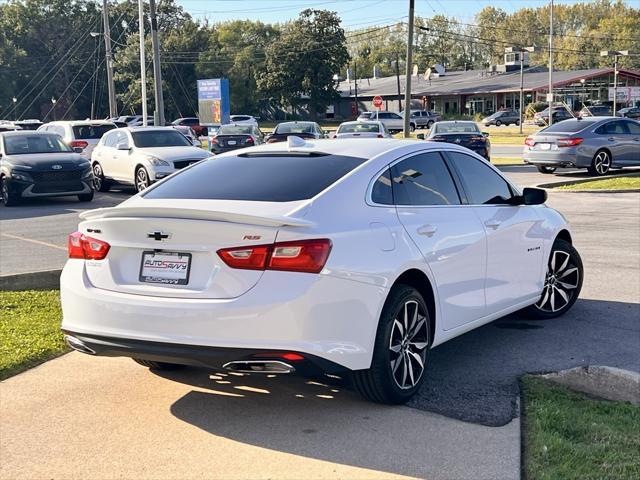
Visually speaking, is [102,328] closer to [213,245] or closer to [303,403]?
[213,245]

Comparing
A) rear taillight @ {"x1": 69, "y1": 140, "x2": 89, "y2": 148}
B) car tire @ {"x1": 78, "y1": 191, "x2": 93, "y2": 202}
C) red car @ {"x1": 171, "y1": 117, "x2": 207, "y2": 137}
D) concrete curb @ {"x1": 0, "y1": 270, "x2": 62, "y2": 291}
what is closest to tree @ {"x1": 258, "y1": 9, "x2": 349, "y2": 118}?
red car @ {"x1": 171, "y1": 117, "x2": 207, "y2": 137}

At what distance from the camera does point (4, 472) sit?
4.34m

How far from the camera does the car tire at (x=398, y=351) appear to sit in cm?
497

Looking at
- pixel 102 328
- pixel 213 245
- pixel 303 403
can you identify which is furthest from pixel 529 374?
pixel 102 328

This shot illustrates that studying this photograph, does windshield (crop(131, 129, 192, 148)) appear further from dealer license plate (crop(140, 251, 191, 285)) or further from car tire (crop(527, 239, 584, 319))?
dealer license plate (crop(140, 251, 191, 285))

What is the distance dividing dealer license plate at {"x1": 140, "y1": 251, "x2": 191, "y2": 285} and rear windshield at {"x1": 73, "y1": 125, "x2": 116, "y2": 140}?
71.0 feet

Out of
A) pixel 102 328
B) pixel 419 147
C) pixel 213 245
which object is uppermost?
pixel 419 147

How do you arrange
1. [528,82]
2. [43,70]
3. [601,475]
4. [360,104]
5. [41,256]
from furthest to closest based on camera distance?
[360,104], [43,70], [528,82], [41,256], [601,475]

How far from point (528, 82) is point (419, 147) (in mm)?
79870

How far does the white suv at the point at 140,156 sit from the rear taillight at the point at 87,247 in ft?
46.0

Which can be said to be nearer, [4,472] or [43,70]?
[4,472]

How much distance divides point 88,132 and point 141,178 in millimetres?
6696

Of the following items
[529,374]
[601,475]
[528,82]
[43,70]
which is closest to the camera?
[601,475]

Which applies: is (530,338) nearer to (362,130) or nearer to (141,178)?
(141,178)
